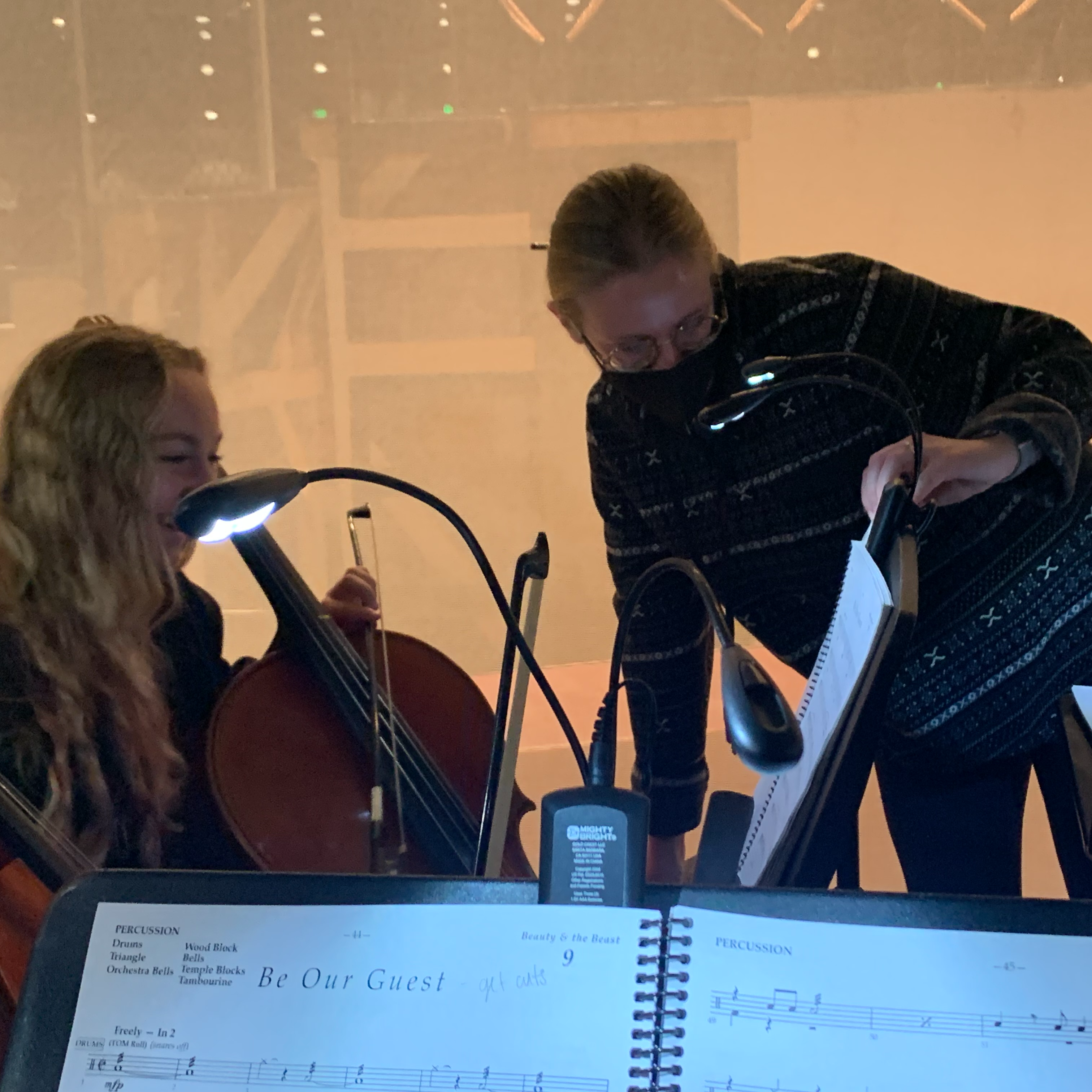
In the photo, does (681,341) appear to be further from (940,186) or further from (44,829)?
(940,186)

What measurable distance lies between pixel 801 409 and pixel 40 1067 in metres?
0.76

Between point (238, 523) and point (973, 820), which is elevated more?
point (238, 523)

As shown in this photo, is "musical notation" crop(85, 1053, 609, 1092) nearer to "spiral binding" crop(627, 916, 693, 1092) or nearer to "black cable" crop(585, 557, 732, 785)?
"spiral binding" crop(627, 916, 693, 1092)

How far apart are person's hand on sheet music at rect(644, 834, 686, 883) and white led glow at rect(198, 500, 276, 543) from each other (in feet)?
1.95

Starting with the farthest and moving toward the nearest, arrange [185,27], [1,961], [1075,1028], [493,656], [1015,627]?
[493,656]
[185,27]
[1015,627]
[1,961]
[1075,1028]

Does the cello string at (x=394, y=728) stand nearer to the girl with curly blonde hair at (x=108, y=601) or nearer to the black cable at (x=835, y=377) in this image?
the girl with curly blonde hair at (x=108, y=601)

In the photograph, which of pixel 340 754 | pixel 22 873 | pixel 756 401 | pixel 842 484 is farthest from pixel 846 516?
pixel 22 873

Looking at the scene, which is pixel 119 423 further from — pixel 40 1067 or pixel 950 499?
pixel 950 499

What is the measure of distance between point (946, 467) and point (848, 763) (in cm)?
30

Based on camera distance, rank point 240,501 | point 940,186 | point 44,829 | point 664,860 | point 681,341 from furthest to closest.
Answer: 1. point 940,186
2. point 664,860
3. point 681,341
4. point 44,829
5. point 240,501

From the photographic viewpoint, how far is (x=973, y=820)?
93 cm

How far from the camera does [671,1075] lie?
430mm

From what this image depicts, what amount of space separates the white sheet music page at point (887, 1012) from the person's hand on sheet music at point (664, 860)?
56 centimetres

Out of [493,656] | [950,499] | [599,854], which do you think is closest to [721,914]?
[599,854]
